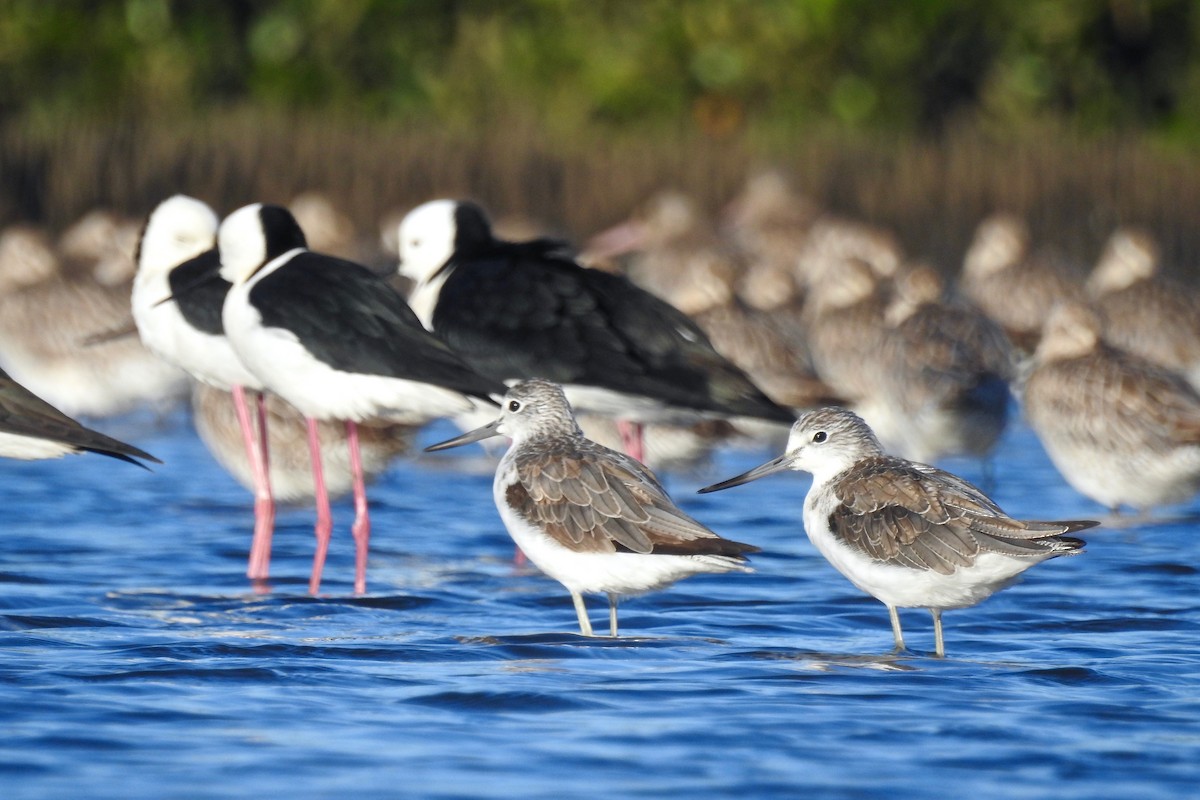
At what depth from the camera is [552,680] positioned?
693 centimetres

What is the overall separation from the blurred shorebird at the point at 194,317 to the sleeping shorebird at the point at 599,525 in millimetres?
2126

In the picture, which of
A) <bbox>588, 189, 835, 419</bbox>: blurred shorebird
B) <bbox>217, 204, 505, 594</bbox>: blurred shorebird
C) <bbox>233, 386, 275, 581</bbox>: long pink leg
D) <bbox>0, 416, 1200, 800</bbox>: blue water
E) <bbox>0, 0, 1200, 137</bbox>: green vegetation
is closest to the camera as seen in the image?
<bbox>0, 416, 1200, 800</bbox>: blue water

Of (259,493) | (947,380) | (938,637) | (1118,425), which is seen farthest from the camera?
(947,380)

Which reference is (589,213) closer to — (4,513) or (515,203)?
(515,203)

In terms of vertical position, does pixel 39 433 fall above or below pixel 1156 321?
below

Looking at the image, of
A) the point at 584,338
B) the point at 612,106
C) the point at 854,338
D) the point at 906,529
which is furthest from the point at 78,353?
the point at 612,106

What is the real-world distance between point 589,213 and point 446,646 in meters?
20.0

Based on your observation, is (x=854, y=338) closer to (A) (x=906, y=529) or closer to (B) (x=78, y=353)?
(B) (x=78, y=353)

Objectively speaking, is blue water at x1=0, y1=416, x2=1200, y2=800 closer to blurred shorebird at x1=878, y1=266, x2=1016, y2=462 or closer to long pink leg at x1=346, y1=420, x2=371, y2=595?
long pink leg at x1=346, y1=420, x2=371, y2=595

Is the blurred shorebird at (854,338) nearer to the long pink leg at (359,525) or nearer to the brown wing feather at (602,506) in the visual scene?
the long pink leg at (359,525)

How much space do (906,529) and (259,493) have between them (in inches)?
151

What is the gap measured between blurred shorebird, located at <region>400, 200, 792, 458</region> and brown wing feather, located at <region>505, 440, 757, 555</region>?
1.84m

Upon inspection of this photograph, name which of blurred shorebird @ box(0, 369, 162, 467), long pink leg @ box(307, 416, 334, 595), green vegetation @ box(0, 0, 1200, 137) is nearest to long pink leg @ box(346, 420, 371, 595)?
long pink leg @ box(307, 416, 334, 595)

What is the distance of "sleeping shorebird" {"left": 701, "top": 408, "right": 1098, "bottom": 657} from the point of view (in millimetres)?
7137
